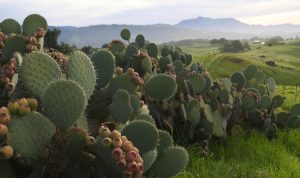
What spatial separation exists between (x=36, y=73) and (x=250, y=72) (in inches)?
273

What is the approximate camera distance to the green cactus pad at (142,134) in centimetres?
297

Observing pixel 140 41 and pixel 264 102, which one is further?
pixel 140 41

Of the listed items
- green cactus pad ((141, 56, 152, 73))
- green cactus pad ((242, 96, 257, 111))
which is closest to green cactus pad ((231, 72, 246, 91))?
green cactus pad ((242, 96, 257, 111))

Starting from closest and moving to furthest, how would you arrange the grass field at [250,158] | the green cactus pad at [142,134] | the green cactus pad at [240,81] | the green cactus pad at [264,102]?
the green cactus pad at [142,134], the grass field at [250,158], the green cactus pad at [264,102], the green cactus pad at [240,81]

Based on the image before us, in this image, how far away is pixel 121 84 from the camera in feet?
12.1

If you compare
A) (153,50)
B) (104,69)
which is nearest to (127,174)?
(104,69)

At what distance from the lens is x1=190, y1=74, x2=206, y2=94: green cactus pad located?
728cm

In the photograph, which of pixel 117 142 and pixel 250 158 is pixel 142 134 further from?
pixel 250 158

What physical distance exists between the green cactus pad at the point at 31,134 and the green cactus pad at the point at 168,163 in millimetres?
960

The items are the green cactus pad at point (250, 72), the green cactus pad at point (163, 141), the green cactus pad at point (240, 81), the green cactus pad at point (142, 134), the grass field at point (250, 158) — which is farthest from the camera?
the green cactus pad at point (250, 72)

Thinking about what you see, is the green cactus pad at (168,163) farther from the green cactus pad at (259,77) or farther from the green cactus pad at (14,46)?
the green cactus pad at (259,77)

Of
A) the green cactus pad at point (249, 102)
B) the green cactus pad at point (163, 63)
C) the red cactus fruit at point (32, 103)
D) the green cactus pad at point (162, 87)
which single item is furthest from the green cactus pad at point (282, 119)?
the red cactus fruit at point (32, 103)

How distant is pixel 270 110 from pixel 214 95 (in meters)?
1.60

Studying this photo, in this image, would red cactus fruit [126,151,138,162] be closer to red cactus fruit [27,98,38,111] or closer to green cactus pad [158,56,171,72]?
red cactus fruit [27,98,38,111]
